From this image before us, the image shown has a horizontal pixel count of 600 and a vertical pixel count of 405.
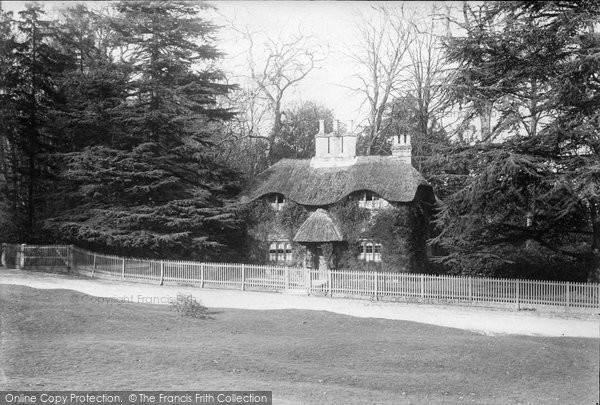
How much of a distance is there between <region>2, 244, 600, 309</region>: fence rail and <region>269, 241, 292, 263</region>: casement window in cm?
671

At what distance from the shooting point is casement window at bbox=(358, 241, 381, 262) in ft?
102

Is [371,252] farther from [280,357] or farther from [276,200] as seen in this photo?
[280,357]

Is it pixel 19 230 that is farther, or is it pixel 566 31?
pixel 19 230

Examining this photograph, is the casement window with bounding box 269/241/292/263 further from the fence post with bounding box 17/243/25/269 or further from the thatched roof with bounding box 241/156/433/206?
the fence post with bounding box 17/243/25/269

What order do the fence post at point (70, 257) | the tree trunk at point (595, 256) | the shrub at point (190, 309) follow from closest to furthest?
the shrub at point (190, 309) → the tree trunk at point (595, 256) → the fence post at point (70, 257)

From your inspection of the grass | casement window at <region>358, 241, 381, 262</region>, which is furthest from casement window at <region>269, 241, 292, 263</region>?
the grass

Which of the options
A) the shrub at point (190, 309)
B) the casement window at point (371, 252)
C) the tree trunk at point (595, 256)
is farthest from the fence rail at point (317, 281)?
the shrub at point (190, 309)

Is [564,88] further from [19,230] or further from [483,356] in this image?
[19,230]

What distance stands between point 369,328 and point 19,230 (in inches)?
849

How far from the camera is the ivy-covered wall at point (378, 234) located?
30734mm

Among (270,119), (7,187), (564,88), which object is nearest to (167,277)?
(7,187)

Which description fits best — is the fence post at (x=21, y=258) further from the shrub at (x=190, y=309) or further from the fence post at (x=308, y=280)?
the fence post at (x=308, y=280)

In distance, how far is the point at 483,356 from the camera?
47.0 feet

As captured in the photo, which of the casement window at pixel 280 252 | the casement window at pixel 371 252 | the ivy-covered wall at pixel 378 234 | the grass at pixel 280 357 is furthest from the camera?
the casement window at pixel 280 252
